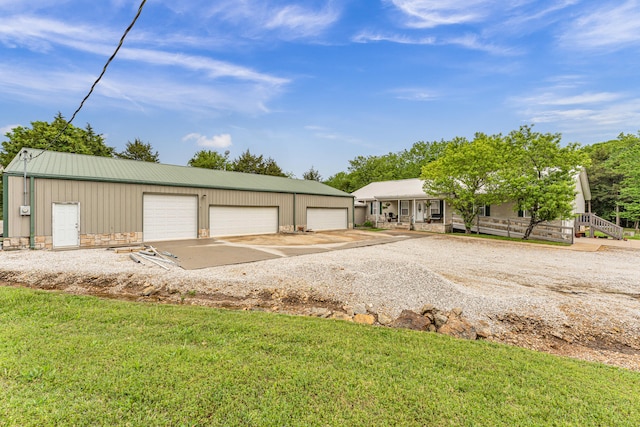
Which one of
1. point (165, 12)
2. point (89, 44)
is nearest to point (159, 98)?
point (89, 44)

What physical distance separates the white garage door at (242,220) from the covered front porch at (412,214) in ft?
33.0

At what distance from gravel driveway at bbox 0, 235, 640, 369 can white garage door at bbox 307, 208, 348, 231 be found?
10.7m

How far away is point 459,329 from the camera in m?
3.86

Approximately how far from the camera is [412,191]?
917 inches

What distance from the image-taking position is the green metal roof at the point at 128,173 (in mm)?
10766

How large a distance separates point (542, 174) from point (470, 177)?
366cm

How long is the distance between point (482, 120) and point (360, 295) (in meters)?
23.9

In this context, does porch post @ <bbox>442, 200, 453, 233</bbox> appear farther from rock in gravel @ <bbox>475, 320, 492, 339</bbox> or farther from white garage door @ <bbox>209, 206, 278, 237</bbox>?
rock in gravel @ <bbox>475, 320, 492, 339</bbox>

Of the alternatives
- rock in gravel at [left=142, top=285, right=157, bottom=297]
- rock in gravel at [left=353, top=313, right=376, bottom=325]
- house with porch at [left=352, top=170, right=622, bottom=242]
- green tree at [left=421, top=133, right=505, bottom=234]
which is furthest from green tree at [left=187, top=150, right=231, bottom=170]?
rock in gravel at [left=353, top=313, right=376, bottom=325]

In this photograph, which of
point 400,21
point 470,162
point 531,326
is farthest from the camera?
point 470,162

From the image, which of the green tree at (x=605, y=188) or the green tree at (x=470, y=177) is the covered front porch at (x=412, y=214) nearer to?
the green tree at (x=470, y=177)

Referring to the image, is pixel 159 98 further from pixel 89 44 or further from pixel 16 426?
pixel 16 426

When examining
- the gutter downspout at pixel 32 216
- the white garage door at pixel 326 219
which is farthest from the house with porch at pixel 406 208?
the gutter downspout at pixel 32 216

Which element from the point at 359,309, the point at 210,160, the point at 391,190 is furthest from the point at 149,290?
the point at 210,160
